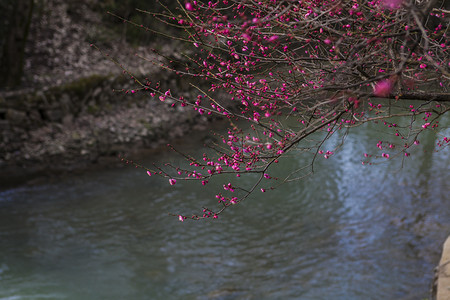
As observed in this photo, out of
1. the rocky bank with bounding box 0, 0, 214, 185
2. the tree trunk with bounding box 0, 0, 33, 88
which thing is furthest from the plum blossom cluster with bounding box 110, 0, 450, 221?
the tree trunk with bounding box 0, 0, 33, 88

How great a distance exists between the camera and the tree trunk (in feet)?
33.1

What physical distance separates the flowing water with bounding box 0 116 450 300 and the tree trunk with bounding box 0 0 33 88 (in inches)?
126

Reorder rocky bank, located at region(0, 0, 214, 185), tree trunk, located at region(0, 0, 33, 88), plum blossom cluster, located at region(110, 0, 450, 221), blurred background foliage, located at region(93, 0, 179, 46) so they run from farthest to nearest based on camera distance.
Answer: blurred background foliage, located at region(93, 0, 179, 46), tree trunk, located at region(0, 0, 33, 88), rocky bank, located at region(0, 0, 214, 185), plum blossom cluster, located at region(110, 0, 450, 221)

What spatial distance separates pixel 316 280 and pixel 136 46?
10318 mm

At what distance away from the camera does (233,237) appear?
6820 mm

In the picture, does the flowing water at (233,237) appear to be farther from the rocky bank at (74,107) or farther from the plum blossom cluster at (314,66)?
the plum blossom cluster at (314,66)

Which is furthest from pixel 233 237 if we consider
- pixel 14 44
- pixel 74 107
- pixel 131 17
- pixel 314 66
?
pixel 131 17

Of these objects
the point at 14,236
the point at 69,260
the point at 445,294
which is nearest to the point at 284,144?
the point at 445,294

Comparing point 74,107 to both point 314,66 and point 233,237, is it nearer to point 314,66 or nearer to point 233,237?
point 233,237

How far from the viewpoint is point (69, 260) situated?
6.14m

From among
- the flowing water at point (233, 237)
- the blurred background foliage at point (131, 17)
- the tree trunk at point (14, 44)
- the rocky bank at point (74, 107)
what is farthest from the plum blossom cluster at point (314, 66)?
the blurred background foliage at point (131, 17)

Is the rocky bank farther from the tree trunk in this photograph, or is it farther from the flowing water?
the flowing water

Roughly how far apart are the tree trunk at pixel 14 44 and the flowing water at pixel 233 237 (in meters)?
3.21

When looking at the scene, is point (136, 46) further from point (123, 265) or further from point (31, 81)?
point (123, 265)
